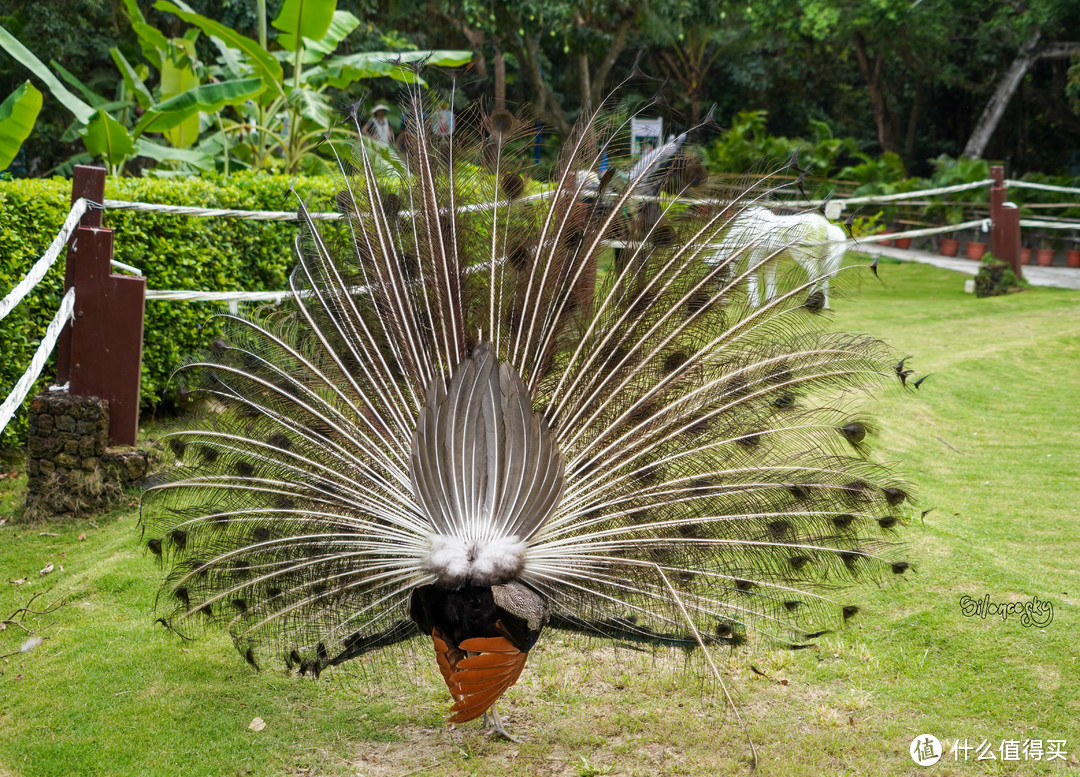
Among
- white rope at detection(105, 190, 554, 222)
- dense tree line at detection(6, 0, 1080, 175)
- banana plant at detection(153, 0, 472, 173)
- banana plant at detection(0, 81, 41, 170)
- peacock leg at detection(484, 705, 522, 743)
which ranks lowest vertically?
peacock leg at detection(484, 705, 522, 743)

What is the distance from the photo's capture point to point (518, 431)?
137 inches

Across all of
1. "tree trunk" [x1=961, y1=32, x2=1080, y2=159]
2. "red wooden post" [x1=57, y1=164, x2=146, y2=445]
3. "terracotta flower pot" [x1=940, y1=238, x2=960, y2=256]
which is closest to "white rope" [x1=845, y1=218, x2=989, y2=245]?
"terracotta flower pot" [x1=940, y1=238, x2=960, y2=256]

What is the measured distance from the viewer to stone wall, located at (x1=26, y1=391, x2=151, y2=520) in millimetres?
5582

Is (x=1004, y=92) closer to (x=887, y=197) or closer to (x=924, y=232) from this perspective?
(x=924, y=232)

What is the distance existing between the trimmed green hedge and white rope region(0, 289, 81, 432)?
0.75m

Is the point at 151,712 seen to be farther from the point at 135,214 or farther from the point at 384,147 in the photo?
the point at 135,214

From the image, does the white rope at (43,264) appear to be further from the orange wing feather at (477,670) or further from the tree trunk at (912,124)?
the tree trunk at (912,124)

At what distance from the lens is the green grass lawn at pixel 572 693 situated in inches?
143

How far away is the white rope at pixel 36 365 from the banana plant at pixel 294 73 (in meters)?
3.81

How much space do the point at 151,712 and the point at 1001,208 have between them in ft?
42.9

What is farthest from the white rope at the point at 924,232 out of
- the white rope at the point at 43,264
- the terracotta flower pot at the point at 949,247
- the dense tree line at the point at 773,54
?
the white rope at the point at 43,264
